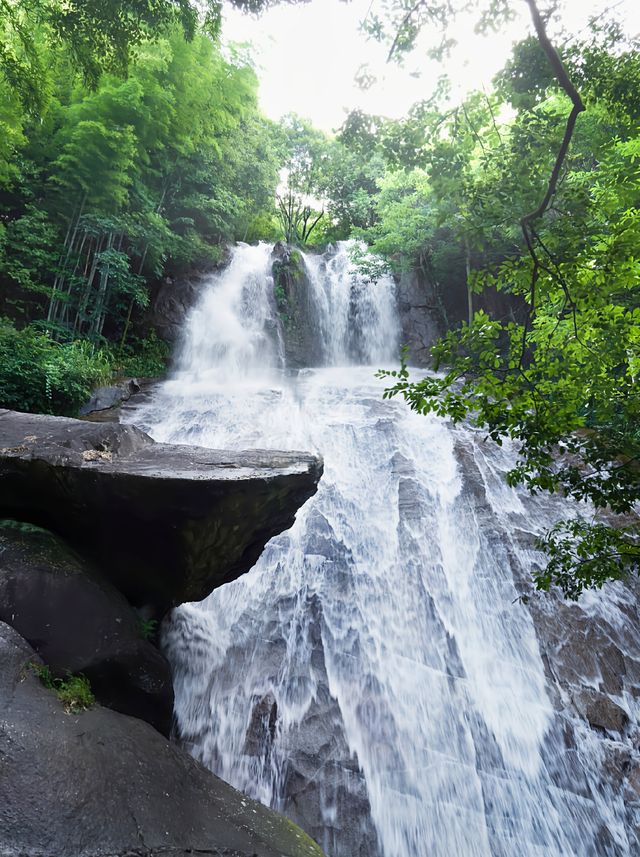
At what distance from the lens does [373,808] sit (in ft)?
10.7

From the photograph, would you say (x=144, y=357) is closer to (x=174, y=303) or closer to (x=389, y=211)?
(x=174, y=303)

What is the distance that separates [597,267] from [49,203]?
1065 cm

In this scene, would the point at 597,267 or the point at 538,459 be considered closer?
the point at 597,267

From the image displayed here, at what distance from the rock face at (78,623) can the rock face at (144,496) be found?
0.24 meters

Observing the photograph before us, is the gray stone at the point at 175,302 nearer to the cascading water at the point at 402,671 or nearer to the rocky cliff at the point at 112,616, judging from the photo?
the cascading water at the point at 402,671

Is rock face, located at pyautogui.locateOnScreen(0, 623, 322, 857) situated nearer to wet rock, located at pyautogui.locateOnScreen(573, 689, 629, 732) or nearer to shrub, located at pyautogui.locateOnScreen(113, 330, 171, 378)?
wet rock, located at pyautogui.locateOnScreen(573, 689, 629, 732)

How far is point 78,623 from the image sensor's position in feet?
8.50

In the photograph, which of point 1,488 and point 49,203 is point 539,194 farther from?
point 49,203

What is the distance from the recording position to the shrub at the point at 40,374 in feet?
20.9

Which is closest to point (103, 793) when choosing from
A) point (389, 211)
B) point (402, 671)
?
point (402, 671)

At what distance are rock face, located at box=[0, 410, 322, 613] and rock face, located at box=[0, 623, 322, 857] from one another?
35.9 inches

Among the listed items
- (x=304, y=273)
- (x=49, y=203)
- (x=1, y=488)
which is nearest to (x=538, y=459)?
(x=1, y=488)

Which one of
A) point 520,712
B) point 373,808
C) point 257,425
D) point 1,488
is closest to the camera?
point 1,488

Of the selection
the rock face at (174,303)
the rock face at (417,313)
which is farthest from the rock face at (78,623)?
the rock face at (417,313)
